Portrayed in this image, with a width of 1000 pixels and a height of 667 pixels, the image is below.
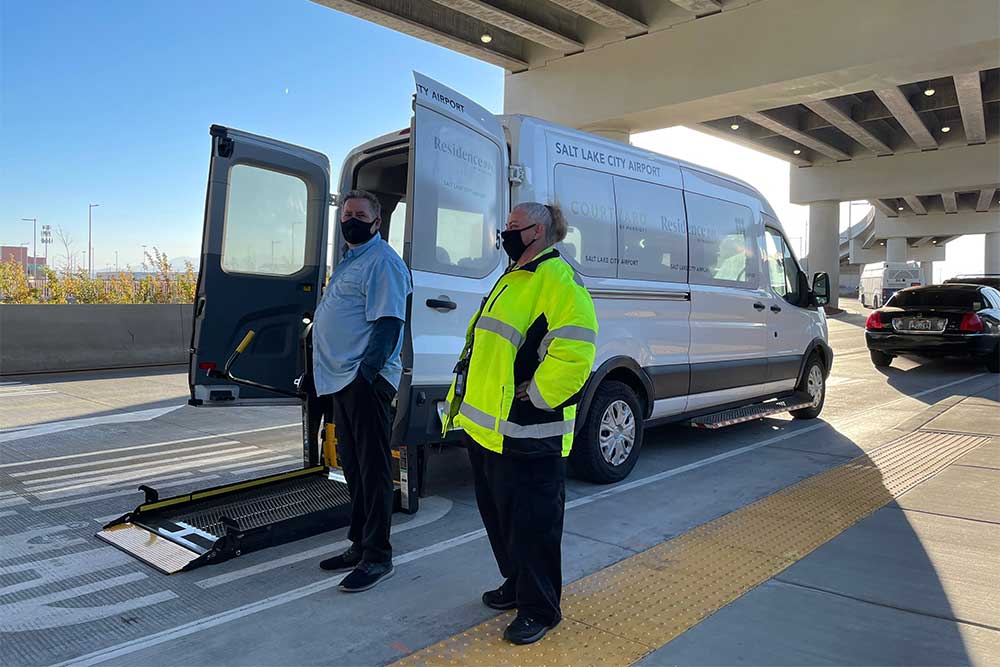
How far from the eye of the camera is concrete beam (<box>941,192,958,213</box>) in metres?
44.0

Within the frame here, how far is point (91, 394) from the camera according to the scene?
988cm

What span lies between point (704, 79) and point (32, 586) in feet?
52.8

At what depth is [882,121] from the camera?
87.9 ft

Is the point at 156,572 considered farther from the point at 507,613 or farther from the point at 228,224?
the point at 228,224

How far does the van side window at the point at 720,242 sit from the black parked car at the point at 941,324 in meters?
7.26

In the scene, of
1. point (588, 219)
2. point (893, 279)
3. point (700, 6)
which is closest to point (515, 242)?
point (588, 219)

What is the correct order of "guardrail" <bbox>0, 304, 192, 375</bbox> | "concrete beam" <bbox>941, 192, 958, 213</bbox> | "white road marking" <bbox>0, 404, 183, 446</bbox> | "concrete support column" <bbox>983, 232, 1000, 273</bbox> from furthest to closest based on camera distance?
"concrete support column" <bbox>983, 232, 1000, 273</bbox> < "concrete beam" <bbox>941, 192, 958, 213</bbox> < "guardrail" <bbox>0, 304, 192, 375</bbox> < "white road marking" <bbox>0, 404, 183, 446</bbox>

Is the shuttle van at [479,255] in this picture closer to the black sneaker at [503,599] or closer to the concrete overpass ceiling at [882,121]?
the black sneaker at [503,599]

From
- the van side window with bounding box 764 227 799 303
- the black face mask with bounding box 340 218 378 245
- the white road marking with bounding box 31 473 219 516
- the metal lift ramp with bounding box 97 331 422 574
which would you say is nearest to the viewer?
the black face mask with bounding box 340 218 378 245

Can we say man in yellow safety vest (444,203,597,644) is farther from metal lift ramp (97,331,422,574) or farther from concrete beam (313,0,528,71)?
concrete beam (313,0,528,71)

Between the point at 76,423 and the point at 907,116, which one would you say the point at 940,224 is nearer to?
the point at 907,116

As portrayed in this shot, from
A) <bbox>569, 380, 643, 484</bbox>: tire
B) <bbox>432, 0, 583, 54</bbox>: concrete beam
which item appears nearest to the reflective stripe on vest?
<bbox>569, 380, 643, 484</bbox>: tire

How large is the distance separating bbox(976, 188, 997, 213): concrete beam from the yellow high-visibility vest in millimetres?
44386

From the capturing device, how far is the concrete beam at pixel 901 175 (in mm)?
29203
